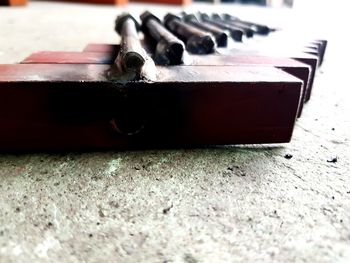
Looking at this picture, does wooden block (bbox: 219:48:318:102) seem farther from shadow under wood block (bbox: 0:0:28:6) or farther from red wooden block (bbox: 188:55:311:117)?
shadow under wood block (bbox: 0:0:28:6)

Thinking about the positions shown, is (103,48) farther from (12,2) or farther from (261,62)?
(12,2)

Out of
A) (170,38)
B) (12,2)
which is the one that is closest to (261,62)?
(170,38)

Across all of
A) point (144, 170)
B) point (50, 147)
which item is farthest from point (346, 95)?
point (50, 147)

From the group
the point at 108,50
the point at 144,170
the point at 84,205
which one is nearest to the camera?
the point at 84,205

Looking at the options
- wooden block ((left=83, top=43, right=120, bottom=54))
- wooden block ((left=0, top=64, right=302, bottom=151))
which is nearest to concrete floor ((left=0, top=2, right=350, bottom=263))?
wooden block ((left=0, top=64, right=302, bottom=151))

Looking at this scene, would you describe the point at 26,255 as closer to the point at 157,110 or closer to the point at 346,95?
the point at 157,110

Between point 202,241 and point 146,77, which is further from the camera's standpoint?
point 146,77

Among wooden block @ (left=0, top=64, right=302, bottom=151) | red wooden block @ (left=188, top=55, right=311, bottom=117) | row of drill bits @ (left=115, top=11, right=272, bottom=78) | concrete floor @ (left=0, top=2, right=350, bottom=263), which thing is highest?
row of drill bits @ (left=115, top=11, right=272, bottom=78)
